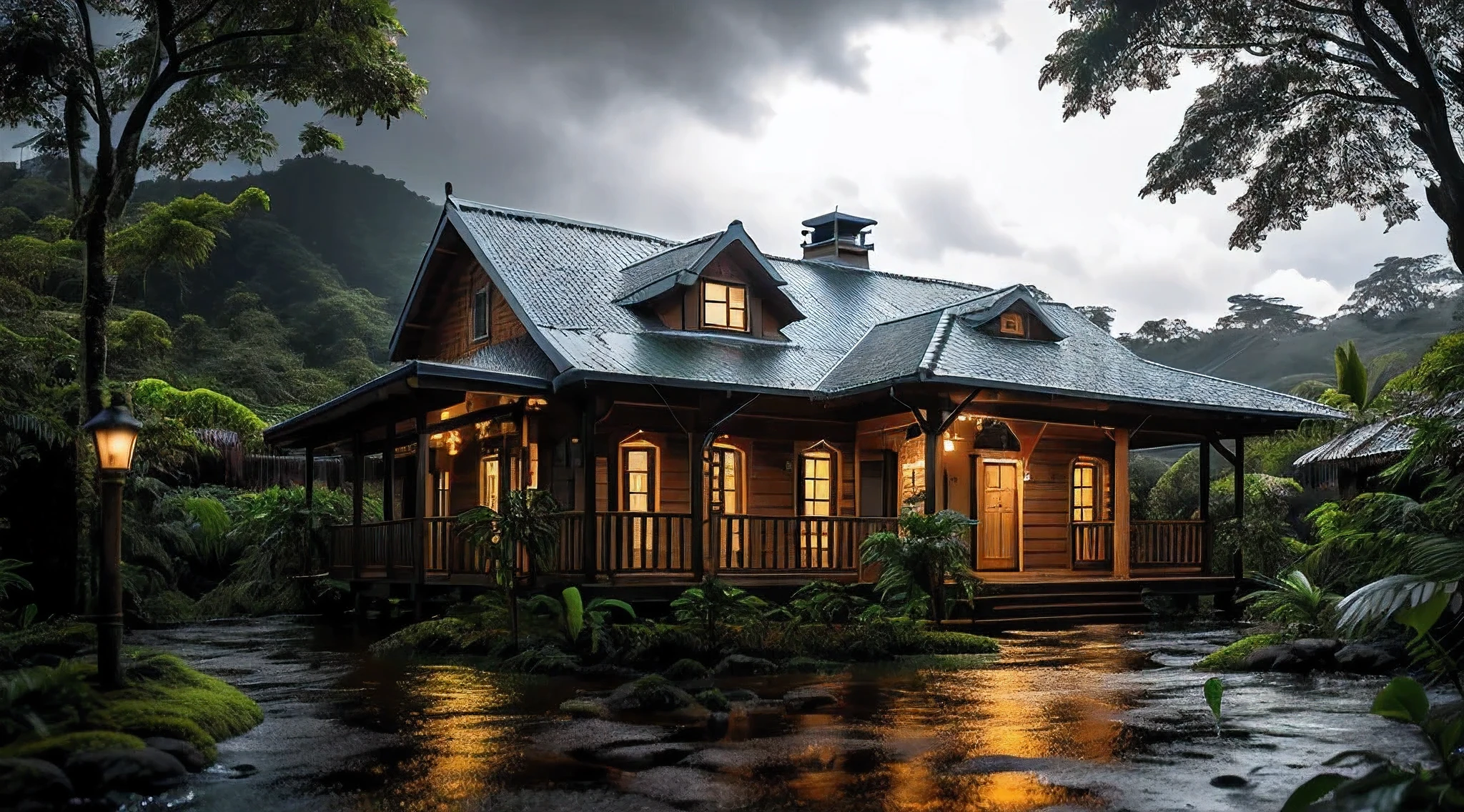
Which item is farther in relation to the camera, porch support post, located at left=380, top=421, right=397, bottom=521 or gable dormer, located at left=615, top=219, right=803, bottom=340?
porch support post, located at left=380, top=421, right=397, bottom=521

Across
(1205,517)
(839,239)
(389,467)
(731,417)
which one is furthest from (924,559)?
(839,239)

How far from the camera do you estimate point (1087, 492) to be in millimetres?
22531

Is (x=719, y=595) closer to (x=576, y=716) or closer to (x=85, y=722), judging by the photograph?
(x=576, y=716)

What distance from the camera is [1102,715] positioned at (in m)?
9.19

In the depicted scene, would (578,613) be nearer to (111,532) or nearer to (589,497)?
(589,497)

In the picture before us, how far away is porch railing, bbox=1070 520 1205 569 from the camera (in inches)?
834

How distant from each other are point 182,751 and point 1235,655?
33.3 ft

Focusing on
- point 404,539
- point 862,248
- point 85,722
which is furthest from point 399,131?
point 85,722

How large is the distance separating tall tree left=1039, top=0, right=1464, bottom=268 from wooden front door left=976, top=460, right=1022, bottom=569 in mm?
6487

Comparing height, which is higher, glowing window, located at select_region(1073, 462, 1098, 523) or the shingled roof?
the shingled roof

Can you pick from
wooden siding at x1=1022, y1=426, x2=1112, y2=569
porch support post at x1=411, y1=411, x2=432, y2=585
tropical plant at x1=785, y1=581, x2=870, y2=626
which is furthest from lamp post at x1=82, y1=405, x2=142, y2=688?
wooden siding at x1=1022, y1=426, x2=1112, y2=569

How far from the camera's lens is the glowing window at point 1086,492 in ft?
73.5

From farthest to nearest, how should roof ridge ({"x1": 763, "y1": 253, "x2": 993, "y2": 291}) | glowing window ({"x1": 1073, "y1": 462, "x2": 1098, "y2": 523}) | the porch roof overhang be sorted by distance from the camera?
roof ridge ({"x1": 763, "y1": 253, "x2": 993, "y2": 291}) → glowing window ({"x1": 1073, "y1": 462, "x2": 1098, "y2": 523}) → the porch roof overhang

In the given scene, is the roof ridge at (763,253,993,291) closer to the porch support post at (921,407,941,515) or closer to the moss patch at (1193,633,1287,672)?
the porch support post at (921,407,941,515)
